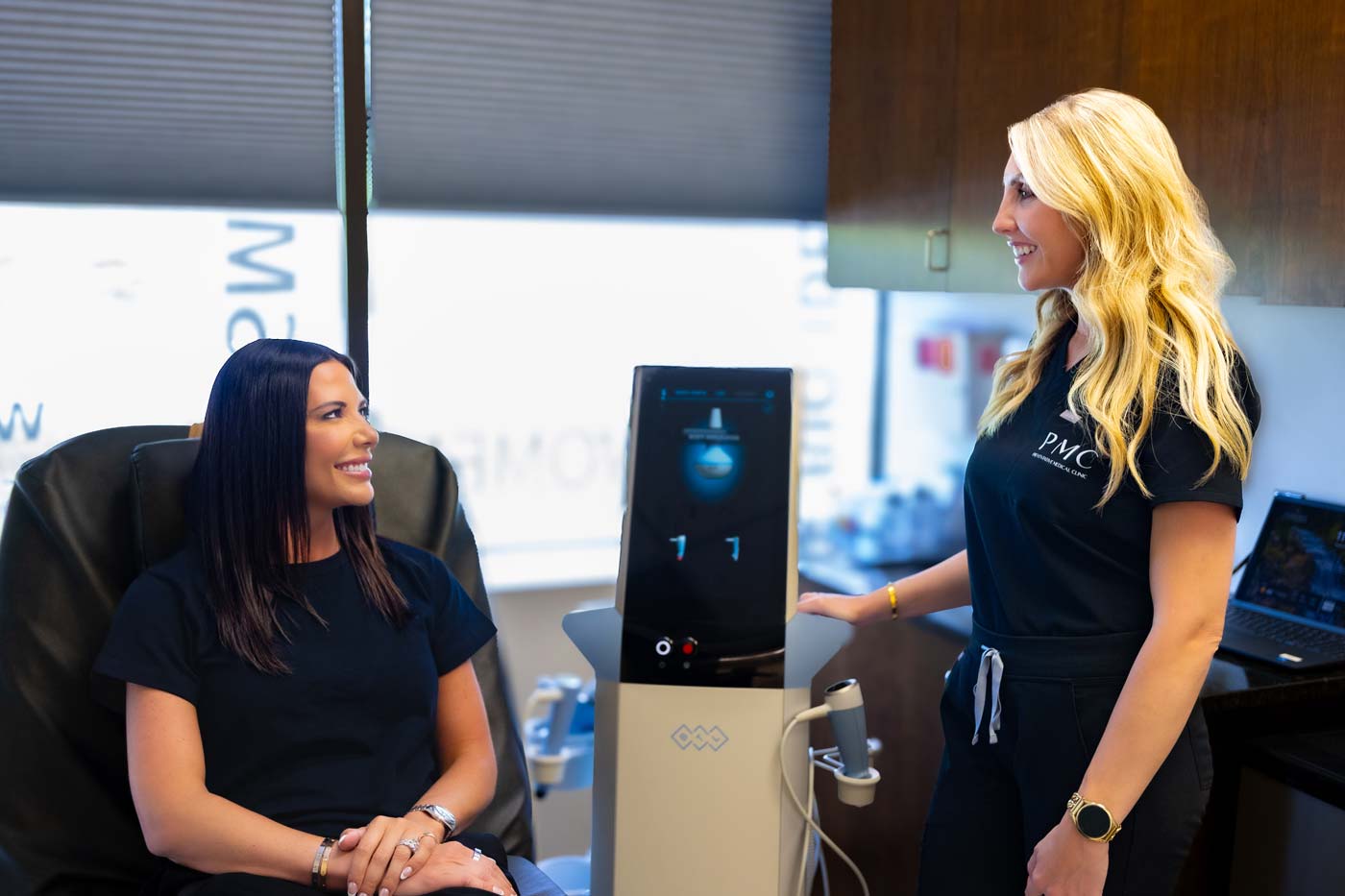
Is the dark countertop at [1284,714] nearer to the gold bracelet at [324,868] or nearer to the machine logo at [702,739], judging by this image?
the machine logo at [702,739]

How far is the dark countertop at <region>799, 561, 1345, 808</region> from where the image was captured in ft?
5.33

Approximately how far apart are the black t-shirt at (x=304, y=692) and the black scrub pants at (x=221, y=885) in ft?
0.31

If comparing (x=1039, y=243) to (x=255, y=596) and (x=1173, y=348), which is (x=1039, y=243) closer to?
(x=1173, y=348)

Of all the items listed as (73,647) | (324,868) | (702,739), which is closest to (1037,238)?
(702,739)

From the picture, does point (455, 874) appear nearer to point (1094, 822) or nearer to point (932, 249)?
point (1094, 822)

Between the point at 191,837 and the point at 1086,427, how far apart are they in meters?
1.13

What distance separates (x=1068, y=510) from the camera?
1.36 m

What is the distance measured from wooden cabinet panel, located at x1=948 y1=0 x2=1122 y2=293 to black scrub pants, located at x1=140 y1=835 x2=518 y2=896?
141cm

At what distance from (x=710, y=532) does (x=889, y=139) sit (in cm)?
131

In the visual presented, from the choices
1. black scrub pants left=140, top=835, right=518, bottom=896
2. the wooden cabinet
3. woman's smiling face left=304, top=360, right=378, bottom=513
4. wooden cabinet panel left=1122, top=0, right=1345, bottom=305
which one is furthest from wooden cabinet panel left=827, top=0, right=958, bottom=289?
black scrub pants left=140, top=835, right=518, bottom=896

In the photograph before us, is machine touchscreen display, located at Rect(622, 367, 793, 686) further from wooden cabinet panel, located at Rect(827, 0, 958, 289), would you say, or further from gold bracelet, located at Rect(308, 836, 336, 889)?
wooden cabinet panel, located at Rect(827, 0, 958, 289)

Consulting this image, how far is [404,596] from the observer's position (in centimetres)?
169

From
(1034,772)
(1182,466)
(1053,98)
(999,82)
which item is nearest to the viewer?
(1182,466)

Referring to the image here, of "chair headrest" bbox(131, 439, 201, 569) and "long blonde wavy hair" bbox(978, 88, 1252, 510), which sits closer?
"long blonde wavy hair" bbox(978, 88, 1252, 510)
